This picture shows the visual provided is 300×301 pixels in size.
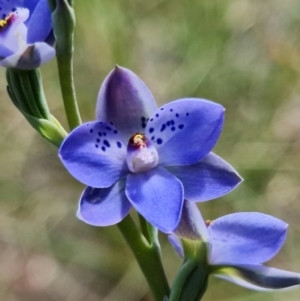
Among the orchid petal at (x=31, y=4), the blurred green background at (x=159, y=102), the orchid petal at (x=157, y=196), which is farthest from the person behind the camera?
the blurred green background at (x=159, y=102)

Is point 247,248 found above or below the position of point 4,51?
below

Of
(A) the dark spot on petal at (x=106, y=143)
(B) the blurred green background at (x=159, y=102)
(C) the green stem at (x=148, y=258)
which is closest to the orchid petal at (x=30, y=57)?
(A) the dark spot on petal at (x=106, y=143)

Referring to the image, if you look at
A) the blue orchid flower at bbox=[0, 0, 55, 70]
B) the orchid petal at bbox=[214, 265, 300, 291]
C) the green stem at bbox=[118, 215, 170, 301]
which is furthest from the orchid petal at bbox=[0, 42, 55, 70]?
the orchid petal at bbox=[214, 265, 300, 291]

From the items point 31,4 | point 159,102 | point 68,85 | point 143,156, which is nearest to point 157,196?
point 143,156

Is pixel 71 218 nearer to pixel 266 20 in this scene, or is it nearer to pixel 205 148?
pixel 266 20

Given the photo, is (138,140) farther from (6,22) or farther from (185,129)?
(6,22)

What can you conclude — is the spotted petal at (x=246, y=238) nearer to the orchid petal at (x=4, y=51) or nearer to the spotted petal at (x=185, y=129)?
the spotted petal at (x=185, y=129)

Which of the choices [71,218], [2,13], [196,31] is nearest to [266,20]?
[196,31]
